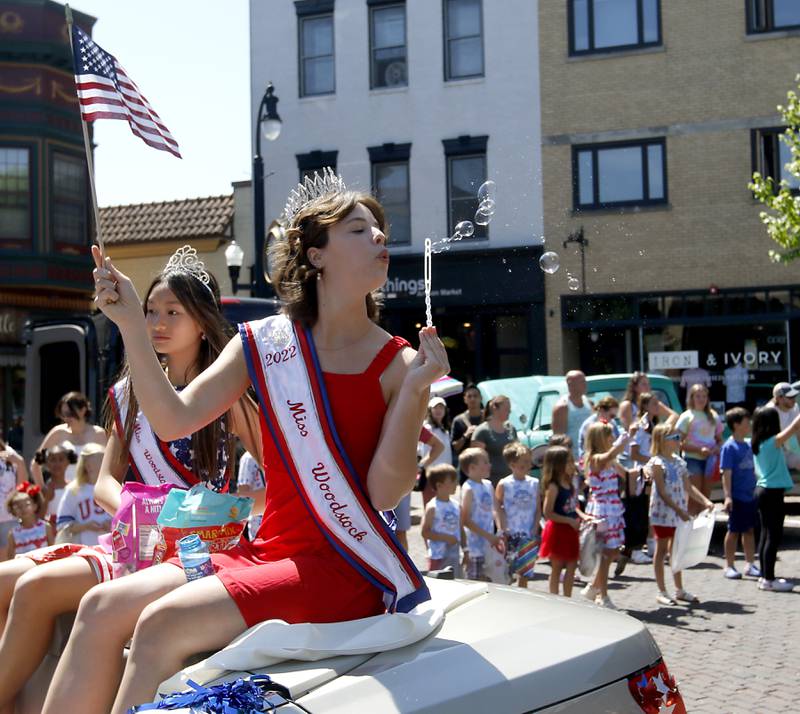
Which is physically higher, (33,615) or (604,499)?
(33,615)

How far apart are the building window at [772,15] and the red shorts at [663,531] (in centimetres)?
1504

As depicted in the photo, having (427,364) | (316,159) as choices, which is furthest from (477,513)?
(316,159)

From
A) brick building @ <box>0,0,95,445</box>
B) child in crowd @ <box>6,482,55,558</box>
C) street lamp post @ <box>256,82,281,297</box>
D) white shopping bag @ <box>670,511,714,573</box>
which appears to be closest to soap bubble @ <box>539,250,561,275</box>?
white shopping bag @ <box>670,511,714,573</box>

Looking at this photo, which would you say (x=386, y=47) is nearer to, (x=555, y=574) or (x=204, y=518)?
(x=555, y=574)

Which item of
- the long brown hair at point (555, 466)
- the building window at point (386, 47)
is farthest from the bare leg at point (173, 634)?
the building window at point (386, 47)

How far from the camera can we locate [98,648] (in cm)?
245

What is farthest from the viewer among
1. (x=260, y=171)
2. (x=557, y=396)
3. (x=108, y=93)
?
(x=260, y=171)

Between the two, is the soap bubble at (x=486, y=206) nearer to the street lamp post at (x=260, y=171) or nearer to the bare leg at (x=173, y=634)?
the bare leg at (x=173, y=634)

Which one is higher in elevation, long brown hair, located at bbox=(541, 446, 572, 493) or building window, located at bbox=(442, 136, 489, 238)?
building window, located at bbox=(442, 136, 489, 238)

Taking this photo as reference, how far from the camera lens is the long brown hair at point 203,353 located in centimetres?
358

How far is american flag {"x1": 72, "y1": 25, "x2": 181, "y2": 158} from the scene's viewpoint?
3330mm

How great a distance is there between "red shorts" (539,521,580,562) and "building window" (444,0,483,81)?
635 inches

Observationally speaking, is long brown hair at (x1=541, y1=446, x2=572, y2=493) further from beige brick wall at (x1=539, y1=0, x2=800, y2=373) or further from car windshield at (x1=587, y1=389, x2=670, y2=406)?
beige brick wall at (x1=539, y1=0, x2=800, y2=373)

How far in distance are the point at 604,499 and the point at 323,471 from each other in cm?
647
